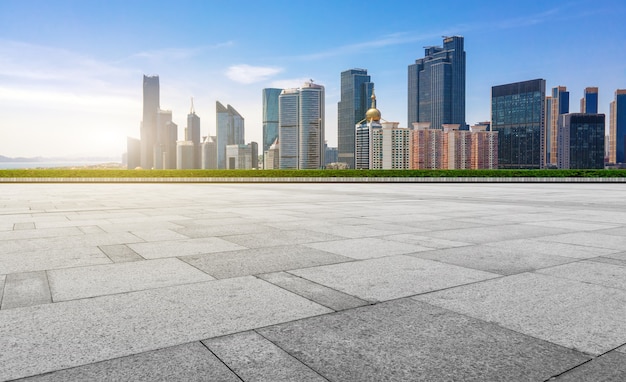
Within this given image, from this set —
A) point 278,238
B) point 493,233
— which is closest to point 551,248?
point 493,233

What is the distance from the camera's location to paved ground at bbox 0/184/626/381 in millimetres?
3414

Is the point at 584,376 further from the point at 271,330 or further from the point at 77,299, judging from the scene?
the point at 77,299

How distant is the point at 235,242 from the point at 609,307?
18.7 ft

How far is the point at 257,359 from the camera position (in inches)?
137

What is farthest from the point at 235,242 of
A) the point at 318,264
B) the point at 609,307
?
the point at 609,307

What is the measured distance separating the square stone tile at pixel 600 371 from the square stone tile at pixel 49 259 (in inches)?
229

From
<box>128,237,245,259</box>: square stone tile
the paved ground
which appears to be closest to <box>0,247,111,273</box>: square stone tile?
the paved ground

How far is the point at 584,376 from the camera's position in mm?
3256

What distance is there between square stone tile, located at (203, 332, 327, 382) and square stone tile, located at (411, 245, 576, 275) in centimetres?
374

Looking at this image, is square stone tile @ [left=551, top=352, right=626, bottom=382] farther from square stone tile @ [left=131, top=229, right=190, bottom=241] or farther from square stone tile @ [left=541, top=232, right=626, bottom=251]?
square stone tile @ [left=131, top=229, right=190, bottom=241]

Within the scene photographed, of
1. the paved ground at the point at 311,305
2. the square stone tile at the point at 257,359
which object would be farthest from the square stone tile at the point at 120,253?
the square stone tile at the point at 257,359

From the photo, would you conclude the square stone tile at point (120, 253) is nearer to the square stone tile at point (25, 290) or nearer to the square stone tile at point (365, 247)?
the square stone tile at point (25, 290)

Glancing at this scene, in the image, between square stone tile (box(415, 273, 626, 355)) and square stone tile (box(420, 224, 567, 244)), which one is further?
square stone tile (box(420, 224, 567, 244))

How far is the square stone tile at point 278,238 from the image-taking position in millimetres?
8438
